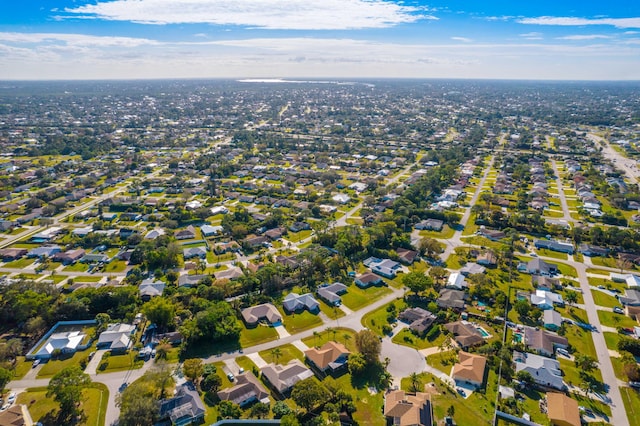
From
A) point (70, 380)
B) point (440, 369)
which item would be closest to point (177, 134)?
point (70, 380)

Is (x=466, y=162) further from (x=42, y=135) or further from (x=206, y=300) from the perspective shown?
(x=42, y=135)

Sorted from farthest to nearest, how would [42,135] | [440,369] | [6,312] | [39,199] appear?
[42,135], [39,199], [6,312], [440,369]

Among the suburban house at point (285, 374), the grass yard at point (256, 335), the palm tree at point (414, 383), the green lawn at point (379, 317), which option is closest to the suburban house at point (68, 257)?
the grass yard at point (256, 335)

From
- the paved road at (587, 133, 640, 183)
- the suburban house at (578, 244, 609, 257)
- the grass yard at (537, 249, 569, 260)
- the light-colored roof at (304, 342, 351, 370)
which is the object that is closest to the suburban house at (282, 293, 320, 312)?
the light-colored roof at (304, 342, 351, 370)

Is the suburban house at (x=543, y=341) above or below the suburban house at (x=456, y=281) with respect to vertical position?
below

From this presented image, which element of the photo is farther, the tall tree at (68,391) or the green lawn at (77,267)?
the green lawn at (77,267)

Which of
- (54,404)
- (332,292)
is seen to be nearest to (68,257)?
(54,404)

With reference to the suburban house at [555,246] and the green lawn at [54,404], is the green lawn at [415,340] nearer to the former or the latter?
the green lawn at [54,404]
